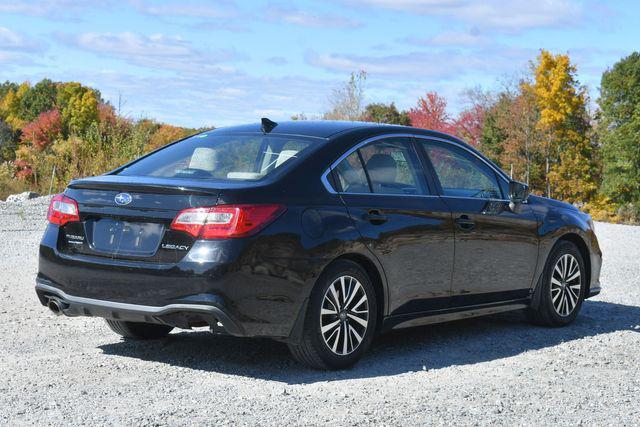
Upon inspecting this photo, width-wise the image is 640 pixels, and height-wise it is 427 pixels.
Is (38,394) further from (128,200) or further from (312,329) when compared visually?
(312,329)

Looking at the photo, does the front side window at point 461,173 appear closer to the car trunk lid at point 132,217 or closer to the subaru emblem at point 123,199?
the car trunk lid at point 132,217

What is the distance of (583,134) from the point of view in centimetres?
7331

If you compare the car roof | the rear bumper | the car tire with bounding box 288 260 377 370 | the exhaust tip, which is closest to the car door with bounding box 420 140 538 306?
the car roof

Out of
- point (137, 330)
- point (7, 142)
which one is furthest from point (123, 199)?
point (7, 142)

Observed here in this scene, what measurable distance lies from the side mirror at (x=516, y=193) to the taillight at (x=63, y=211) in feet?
11.6

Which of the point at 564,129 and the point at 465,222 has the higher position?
the point at 564,129

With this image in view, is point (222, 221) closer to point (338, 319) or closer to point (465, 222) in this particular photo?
point (338, 319)

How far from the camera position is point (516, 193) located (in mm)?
8422

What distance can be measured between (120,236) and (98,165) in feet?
52.3

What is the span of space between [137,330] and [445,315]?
2286 mm

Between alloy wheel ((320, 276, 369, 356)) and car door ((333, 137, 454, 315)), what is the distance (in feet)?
0.96

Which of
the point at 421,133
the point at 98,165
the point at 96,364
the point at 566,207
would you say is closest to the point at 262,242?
the point at 96,364

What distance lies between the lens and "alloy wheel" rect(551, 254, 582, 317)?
8938 millimetres

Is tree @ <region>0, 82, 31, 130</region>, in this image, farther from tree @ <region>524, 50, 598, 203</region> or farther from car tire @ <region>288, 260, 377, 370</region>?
car tire @ <region>288, 260, 377, 370</region>
